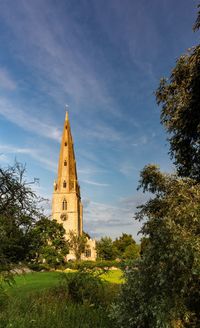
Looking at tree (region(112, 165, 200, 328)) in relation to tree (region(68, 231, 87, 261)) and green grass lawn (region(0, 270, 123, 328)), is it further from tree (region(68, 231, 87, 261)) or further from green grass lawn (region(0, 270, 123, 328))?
tree (region(68, 231, 87, 261))

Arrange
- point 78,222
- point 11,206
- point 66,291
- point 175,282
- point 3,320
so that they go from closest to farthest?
point 11,206 < point 175,282 < point 3,320 < point 66,291 < point 78,222

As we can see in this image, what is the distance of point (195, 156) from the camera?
46.9 ft

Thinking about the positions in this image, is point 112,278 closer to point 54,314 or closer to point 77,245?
point 54,314

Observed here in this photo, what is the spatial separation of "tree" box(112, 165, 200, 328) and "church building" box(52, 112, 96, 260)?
8691 cm

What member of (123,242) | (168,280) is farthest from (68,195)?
(168,280)

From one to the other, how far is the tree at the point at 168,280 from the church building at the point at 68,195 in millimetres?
86910

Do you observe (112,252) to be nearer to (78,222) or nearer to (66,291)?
(78,222)

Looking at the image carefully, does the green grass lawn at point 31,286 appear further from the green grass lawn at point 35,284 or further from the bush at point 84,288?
the bush at point 84,288

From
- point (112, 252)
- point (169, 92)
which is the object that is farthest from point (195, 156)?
point (112, 252)

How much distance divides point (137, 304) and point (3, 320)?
135 inches

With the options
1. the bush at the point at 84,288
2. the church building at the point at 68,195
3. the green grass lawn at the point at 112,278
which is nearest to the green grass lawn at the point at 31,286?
the bush at the point at 84,288

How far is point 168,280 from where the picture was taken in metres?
7.98

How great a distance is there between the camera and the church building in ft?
323

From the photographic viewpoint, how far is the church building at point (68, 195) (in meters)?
98.4
